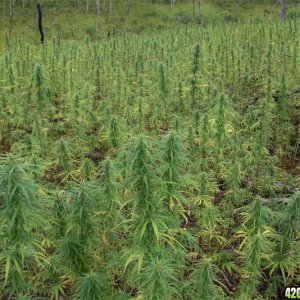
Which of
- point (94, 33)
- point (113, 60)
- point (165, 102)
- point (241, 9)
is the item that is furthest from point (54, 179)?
point (241, 9)

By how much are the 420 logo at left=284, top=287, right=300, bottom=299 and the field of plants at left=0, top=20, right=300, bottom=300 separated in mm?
109

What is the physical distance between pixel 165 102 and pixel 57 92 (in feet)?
10.7

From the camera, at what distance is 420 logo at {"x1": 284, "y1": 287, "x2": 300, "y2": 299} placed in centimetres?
414

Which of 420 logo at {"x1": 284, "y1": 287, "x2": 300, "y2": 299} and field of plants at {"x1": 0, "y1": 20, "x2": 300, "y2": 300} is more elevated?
field of plants at {"x1": 0, "y1": 20, "x2": 300, "y2": 300}

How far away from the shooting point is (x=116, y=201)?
376cm

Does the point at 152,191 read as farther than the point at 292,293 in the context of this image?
No

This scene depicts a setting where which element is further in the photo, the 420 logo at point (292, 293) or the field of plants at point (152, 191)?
the 420 logo at point (292, 293)

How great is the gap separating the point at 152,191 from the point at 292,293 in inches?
78.8

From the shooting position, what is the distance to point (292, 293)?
416cm

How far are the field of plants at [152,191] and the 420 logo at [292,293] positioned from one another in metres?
0.11

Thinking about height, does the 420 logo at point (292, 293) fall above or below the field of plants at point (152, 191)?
below

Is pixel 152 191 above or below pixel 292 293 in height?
above

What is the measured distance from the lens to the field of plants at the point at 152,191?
338cm

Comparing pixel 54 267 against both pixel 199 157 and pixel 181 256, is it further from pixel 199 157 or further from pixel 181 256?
pixel 199 157
